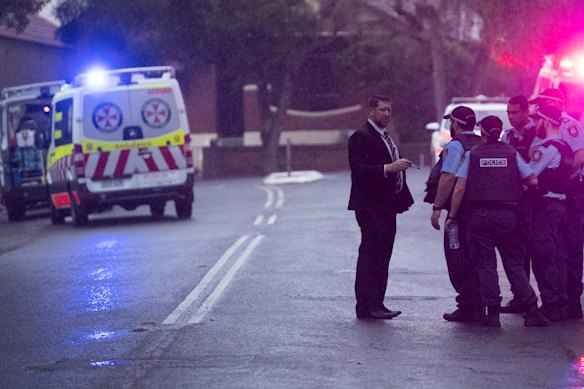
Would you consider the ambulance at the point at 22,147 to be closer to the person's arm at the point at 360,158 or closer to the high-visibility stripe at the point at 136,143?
the high-visibility stripe at the point at 136,143

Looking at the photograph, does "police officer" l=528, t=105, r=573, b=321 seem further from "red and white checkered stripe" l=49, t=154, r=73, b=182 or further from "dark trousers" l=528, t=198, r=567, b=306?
"red and white checkered stripe" l=49, t=154, r=73, b=182

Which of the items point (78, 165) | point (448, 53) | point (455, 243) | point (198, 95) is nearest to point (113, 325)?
point (455, 243)

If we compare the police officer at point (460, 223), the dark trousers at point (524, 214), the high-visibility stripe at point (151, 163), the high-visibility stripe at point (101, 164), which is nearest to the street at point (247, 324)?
the police officer at point (460, 223)

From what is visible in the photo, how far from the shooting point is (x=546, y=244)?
10062 mm

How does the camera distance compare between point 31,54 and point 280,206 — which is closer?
point 280,206

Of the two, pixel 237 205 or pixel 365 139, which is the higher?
pixel 365 139

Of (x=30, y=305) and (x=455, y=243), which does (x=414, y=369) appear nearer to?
(x=455, y=243)

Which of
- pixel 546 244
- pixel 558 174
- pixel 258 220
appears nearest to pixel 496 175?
pixel 558 174

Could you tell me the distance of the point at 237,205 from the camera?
26.3 metres

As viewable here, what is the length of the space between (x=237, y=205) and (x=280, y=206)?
1672mm

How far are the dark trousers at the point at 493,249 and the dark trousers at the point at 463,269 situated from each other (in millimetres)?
155

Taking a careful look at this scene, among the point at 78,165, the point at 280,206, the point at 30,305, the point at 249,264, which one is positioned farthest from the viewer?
the point at 280,206

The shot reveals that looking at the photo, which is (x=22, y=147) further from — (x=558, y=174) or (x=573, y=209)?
(x=558, y=174)

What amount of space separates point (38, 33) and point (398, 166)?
4294cm
